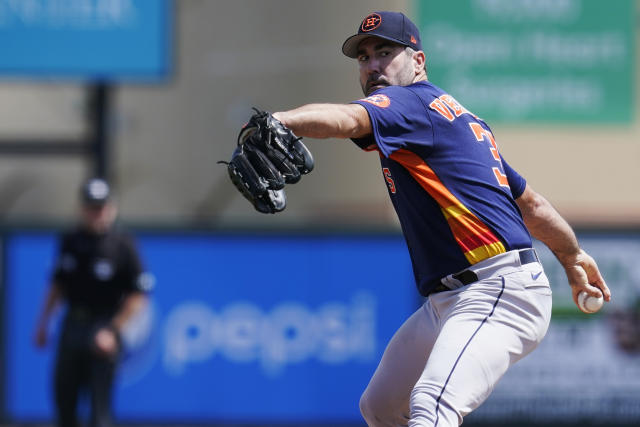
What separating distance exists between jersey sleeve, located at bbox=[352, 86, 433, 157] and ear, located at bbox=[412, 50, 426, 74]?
364 mm

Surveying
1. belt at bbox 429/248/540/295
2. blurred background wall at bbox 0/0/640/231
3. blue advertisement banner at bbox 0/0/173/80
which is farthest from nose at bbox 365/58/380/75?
blurred background wall at bbox 0/0/640/231

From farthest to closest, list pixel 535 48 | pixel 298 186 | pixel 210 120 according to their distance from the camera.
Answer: pixel 210 120, pixel 298 186, pixel 535 48

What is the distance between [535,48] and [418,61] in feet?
22.3

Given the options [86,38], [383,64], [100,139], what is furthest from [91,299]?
[383,64]

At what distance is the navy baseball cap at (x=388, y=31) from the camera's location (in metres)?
4.65

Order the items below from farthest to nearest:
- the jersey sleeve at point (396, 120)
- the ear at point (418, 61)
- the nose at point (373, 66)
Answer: the ear at point (418, 61)
the nose at point (373, 66)
the jersey sleeve at point (396, 120)

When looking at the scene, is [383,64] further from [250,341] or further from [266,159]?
[250,341]

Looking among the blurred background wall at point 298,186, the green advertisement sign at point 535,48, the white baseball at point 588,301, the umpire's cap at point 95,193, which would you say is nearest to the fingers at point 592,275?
the white baseball at point 588,301

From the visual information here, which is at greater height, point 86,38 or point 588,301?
point 86,38

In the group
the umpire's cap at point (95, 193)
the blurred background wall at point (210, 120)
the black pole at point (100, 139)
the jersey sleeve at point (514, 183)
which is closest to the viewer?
the jersey sleeve at point (514, 183)

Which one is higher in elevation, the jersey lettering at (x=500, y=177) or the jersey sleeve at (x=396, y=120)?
the jersey sleeve at (x=396, y=120)

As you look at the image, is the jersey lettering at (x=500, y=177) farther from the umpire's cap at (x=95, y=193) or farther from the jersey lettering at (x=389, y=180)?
the umpire's cap at (x=95, y=193)

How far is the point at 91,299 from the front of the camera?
8.06 meters

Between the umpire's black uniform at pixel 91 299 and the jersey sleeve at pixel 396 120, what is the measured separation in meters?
4.01
